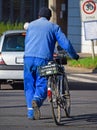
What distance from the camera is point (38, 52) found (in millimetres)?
10617

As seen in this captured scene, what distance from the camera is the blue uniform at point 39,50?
10.5 m

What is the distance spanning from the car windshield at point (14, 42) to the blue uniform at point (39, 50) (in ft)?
15.7

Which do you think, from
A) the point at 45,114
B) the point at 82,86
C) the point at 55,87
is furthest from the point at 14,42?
the point at 55,87

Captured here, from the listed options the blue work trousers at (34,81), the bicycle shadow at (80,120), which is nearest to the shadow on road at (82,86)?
the bicycle shadow at (80,120)

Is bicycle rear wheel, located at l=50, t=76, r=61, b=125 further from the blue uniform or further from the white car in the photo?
the white car

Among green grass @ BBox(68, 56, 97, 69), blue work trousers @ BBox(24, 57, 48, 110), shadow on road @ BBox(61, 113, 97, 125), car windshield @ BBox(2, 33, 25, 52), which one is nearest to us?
blue work trousers @ BBox(24, 57, 48, 110)

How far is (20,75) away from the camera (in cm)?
1528

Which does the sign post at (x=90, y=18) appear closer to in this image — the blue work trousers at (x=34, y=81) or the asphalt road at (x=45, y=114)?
the asphalt road at (x=45, y=114)

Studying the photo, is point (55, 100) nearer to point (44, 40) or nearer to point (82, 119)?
point (82, 119)

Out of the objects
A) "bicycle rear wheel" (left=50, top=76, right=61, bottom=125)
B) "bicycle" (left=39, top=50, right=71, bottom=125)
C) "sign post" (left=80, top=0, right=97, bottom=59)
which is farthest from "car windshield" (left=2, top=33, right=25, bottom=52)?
"sign post" (left=80, top=0, right=97, bottom=59)

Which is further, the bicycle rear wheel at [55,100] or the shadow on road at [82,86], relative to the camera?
the shadow on road at [82,86]

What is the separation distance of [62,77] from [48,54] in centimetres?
44

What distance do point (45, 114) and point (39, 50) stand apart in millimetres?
1454

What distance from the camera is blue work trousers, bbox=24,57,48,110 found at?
10.5 meters
